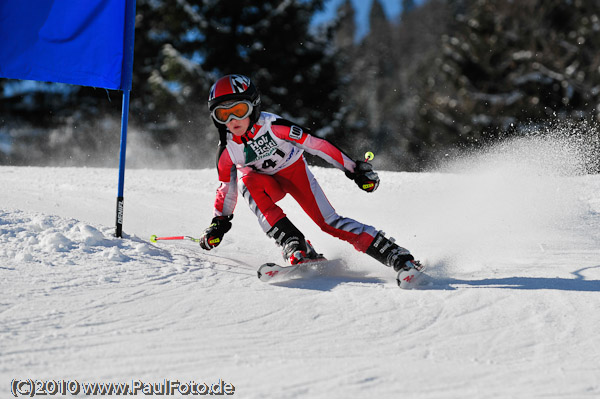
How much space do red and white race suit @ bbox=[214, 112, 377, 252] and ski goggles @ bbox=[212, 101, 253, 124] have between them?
138 mm

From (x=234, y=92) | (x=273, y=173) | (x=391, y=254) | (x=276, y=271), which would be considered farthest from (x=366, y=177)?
(x=234, y=92)

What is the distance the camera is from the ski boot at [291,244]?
4.02m

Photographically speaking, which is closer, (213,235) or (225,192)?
(213,235)

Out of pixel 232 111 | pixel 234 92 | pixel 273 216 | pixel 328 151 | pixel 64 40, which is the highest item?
pixel 64 40

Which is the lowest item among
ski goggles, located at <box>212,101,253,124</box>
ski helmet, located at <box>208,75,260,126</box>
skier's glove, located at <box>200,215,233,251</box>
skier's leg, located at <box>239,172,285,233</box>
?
skier's glove, located at <box>200,215,233,251</box>

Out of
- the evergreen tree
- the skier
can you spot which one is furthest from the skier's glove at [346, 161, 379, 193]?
the evergreen tree

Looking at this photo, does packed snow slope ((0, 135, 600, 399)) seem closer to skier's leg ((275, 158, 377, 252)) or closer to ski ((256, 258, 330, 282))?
ski ((256, 258, 330, 282))

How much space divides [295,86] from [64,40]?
17246 mm

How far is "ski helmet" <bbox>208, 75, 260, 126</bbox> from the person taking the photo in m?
4.15

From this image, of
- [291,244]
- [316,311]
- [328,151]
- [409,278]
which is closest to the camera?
[316,311]

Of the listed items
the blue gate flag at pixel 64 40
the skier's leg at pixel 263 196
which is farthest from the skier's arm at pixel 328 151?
the blue gate flag at pixel 64 40

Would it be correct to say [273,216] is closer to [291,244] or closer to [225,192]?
[291,244]

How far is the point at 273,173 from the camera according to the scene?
178 inches

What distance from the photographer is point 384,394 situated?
2350 millimetres
